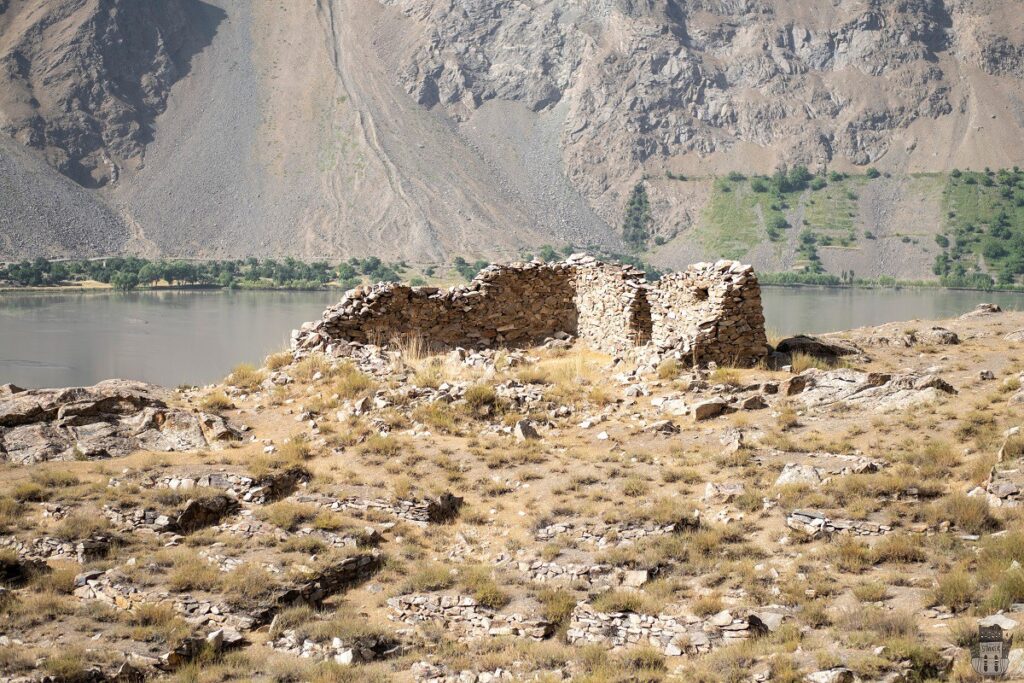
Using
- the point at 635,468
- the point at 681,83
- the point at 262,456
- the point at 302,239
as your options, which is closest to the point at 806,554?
the point at 635,468

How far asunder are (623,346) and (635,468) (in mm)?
6554

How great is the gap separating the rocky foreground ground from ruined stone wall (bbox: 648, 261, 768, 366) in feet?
1.70

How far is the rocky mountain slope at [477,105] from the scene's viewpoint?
435 feet

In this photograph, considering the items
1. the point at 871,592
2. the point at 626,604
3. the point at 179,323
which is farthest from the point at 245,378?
the point at 179,323

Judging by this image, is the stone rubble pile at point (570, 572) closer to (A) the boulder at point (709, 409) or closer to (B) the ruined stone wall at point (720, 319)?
(A) the boulder at point (709, 409)

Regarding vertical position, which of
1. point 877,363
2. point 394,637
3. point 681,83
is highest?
point 681,83

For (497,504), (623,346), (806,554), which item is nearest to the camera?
(806,554)

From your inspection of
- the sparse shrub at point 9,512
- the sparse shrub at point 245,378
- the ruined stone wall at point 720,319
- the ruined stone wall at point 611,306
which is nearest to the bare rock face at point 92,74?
the ruined stone wall at point 611,306

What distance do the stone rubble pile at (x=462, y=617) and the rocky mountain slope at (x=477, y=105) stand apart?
112 meters

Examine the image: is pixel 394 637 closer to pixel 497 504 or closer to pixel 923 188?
pixel 497 504

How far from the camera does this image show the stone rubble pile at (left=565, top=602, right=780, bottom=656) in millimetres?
7887

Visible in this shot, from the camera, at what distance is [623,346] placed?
61.4 feet

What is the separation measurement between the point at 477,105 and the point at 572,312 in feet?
496

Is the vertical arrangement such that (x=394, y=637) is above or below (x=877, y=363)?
below
